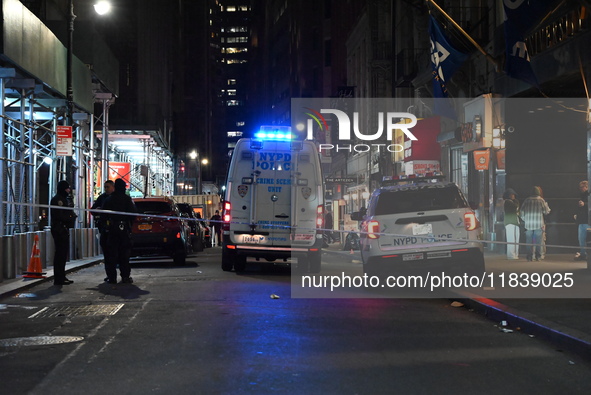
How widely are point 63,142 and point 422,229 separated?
10.8 meters

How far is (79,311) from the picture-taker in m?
11.4

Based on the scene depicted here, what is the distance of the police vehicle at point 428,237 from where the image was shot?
1436cm

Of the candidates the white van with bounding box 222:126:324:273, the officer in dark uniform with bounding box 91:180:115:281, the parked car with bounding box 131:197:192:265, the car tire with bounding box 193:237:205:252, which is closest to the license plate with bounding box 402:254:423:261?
the white van with bounding box 222:126:324:273

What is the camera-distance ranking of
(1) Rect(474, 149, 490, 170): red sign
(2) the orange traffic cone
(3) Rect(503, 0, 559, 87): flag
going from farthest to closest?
1. (1) Rect(474, 149, 490, 170): red sign
2. (3) Rect(503, 0, 559, 87): flag
3. (2) the orange traffic cone

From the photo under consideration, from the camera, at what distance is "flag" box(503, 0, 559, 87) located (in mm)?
17328

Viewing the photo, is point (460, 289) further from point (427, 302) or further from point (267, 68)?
point (267, 68)

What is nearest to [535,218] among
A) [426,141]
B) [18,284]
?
[18,284]

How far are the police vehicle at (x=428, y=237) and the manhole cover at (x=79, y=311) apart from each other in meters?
4.78

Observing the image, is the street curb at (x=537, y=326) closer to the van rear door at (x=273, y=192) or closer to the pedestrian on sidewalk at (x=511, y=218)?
the van rear door at (x=273, y=192)

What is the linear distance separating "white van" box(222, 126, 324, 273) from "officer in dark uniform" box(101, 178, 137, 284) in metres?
2.70

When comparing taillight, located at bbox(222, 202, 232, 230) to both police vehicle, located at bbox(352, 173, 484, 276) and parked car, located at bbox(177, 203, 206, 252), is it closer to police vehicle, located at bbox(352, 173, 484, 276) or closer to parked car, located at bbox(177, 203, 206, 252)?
police vehicle, located at bbox(352, 173, 484, 276)

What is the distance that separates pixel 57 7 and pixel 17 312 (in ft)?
82.4

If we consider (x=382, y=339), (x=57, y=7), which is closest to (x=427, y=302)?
(x=382, y=339)

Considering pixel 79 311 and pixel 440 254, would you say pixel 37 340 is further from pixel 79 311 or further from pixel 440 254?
pixel 440 254
